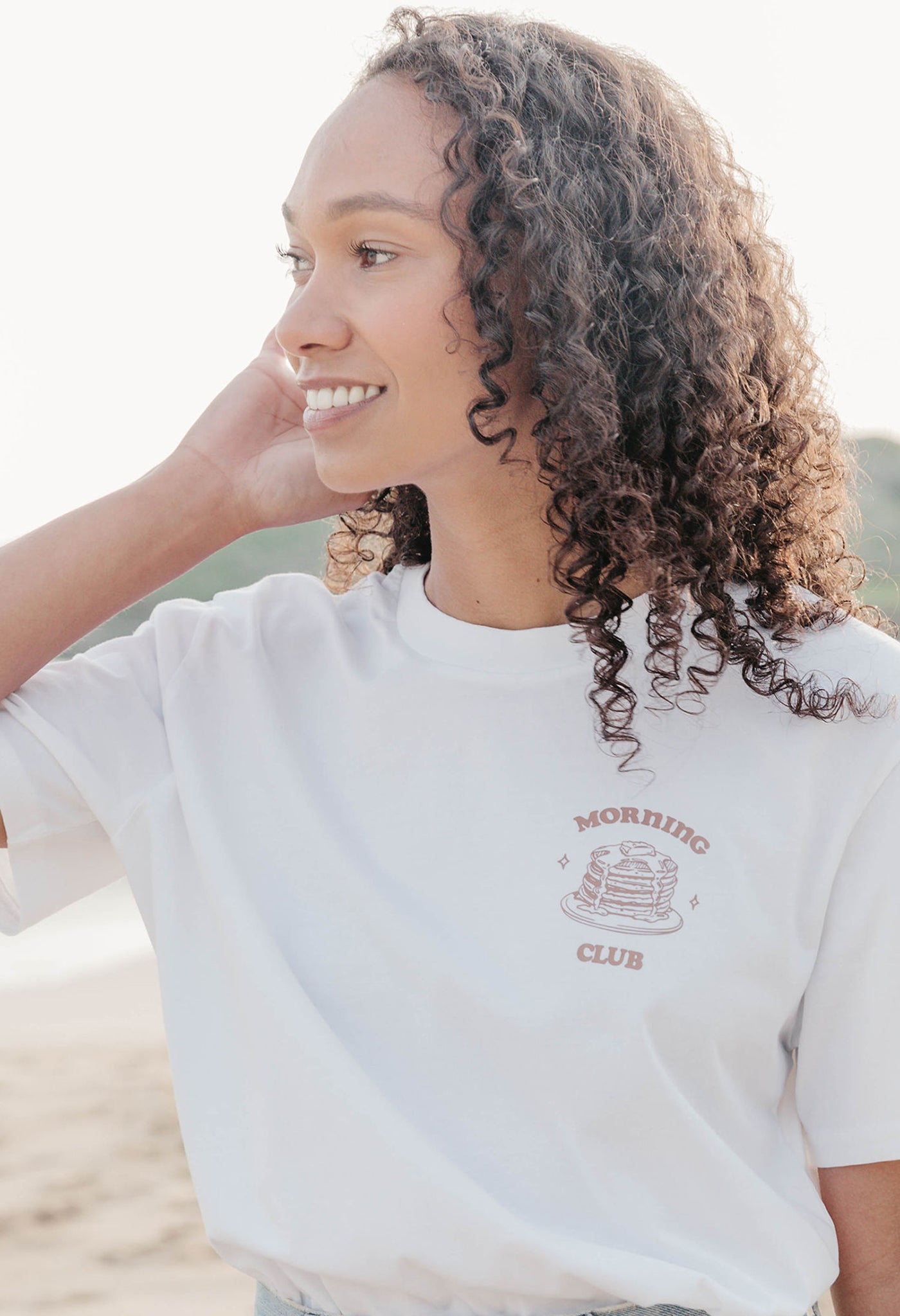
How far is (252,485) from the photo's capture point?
1.63m

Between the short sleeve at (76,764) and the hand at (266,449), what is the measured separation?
0.20 m

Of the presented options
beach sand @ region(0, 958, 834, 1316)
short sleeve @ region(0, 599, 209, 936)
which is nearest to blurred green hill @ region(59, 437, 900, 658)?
short sleeve @ region(0, 599, 209, 936)

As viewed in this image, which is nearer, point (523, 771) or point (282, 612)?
point (523, 771)

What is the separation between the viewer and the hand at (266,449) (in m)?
1.63

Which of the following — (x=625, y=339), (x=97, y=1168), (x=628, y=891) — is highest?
(x=625, y=339)

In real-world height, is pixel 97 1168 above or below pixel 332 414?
below

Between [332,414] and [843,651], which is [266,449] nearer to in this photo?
[332,414]

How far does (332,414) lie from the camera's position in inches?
56.6

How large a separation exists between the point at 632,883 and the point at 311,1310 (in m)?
0.55

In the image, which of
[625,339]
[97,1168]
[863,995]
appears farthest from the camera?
[97,1168]

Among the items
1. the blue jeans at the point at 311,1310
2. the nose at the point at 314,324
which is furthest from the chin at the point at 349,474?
the blue jeans at the point at 311,1310

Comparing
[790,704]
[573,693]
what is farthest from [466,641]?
[790,704]

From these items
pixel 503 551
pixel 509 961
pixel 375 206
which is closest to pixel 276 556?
pixel 503 551

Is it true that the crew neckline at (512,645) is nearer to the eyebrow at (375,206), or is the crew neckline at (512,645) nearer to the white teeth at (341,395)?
the white teeth at (341,395)
